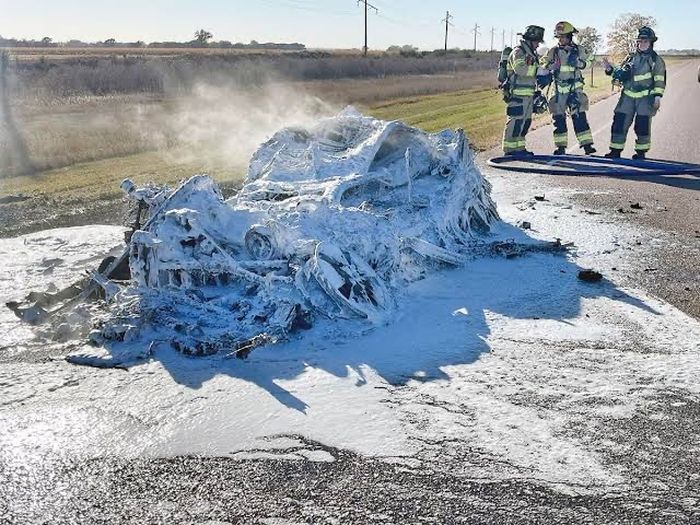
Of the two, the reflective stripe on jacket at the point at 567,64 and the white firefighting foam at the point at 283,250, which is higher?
the reflective stripe on jacket at the point at 567,64

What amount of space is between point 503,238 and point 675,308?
2168mm

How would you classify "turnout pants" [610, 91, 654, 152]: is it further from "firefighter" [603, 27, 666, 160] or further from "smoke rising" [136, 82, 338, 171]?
"smoke rising" [136, 82, 338, 171]

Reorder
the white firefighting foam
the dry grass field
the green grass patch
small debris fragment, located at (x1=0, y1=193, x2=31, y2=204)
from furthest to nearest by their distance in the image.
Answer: the green grass patch < the dry grass field < small debris fragment, located at (x1=0, y1=193, x2=31, y2=204) < the white firefighting foam

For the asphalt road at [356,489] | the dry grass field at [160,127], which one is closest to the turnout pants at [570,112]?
the dry grass field at [160,127]

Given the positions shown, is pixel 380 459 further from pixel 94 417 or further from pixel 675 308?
pixel 675 308

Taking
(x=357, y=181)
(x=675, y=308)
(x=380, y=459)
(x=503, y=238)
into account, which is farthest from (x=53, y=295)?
(x=675, y=308)

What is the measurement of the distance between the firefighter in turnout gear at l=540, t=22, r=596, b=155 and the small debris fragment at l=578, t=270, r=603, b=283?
22.6ft

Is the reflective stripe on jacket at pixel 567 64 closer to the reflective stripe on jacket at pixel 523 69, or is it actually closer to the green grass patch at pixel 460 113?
the reflective stripe on jacket at pixel 523 69


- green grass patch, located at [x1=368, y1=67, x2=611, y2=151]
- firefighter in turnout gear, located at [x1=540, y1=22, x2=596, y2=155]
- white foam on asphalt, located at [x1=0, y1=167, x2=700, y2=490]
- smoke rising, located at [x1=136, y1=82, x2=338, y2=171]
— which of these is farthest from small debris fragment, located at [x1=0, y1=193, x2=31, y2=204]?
firefighter in turnout gear, located at [x1=540, y1=22, x2=596, y2=155]

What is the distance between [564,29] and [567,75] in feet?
2.47

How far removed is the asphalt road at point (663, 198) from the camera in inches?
229

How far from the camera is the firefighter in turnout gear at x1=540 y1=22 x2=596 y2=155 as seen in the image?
11828 millimetres

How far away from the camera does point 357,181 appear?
6.41m

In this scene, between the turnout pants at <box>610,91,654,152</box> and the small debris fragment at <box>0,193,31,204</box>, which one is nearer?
the small debris fragment at <box>0,193,31,204</box>
